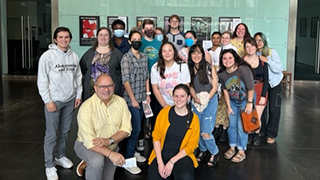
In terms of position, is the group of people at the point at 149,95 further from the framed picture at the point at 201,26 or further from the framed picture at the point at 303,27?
the framed picture at the point at 303,27

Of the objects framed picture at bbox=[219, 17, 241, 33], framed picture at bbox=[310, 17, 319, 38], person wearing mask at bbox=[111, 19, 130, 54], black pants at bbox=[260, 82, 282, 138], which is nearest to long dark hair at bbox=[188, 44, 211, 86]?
person wearing mask at bbox=[111, 19, 130, 54]

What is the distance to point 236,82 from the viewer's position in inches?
178

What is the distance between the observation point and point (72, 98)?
4.14 m

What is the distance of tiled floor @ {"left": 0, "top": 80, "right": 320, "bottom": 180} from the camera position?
13.9 ft

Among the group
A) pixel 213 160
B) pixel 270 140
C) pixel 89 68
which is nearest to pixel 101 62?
pixel 89 68

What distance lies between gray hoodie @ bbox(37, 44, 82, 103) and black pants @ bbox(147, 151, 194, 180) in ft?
4.22

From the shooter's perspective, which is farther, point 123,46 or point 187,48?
point 187,48

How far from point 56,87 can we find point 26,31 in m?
10.4

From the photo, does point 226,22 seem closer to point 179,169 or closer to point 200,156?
point 200,156

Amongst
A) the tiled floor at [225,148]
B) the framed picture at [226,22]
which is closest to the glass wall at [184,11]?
the framed picture at [226,22]

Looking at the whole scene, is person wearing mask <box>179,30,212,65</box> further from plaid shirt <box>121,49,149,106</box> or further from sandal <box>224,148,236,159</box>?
sandal <box>224,148,236,159</box>

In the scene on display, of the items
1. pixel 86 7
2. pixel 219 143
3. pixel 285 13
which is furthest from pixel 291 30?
pixel 219 143

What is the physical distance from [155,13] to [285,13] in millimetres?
4163

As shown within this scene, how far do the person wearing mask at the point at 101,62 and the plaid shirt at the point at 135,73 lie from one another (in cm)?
16
